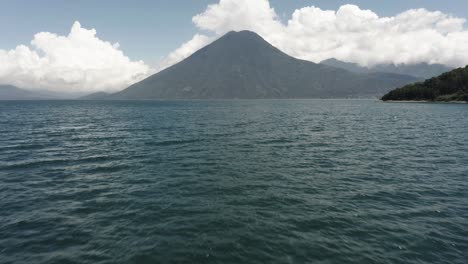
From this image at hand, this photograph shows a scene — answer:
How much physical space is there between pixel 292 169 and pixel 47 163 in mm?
34369

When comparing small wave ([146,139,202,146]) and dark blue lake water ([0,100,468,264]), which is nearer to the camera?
dark blue lake water ([0,100,468,264])

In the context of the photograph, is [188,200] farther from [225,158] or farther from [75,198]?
[225,158]

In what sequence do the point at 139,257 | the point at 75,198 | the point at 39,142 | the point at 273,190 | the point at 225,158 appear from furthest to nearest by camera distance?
the point at 39,142 → the point at 225,158 → the point at 273,190 → the point at 75,198 → the point at 139,257

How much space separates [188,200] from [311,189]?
12.3 meters

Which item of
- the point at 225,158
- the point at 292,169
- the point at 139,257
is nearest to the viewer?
the point at 139,257

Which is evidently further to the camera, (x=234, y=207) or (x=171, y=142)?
(x=171, y=142)

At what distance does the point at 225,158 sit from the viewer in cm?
3775

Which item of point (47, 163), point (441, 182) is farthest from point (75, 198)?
point (441, 182)

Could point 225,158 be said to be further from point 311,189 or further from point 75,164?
point 75,164

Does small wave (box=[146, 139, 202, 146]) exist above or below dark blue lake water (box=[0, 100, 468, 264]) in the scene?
above

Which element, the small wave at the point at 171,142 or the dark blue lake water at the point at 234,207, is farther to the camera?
the small wave at the point at 171,142

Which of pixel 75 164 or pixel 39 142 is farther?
pixel 39 142

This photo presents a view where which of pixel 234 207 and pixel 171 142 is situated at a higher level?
pixel 171 142

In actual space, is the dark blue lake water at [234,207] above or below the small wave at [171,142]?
below
